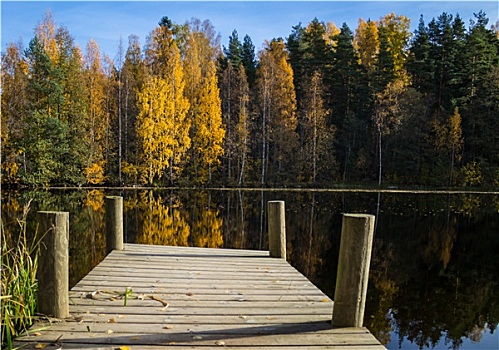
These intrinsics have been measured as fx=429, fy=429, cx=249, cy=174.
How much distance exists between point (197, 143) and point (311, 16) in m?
19.6

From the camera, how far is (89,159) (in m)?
25.6

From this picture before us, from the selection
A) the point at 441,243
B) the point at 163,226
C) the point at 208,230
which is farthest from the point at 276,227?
the point at 441,243

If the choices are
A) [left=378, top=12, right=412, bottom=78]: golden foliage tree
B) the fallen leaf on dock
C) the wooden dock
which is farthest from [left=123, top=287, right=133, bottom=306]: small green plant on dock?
Result: [left=378, top=12, right=412, bottom=78]: golden foliage tree

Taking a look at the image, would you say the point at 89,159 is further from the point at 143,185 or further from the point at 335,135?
the point at 335,135

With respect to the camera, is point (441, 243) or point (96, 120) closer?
point (441, 243)

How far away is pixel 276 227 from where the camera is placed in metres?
5.78

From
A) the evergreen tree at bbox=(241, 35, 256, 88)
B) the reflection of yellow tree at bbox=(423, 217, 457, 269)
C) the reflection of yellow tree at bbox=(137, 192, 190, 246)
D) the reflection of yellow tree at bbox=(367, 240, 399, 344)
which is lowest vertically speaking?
the reflection of yellow tree at bbox=(137, 192, 190, 246)

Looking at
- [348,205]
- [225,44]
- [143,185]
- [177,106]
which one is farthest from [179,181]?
[225,44]

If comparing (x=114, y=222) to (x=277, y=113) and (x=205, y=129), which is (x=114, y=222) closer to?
(x=205, y=129)

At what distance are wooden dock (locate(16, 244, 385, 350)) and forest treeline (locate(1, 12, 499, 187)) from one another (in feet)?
72.0

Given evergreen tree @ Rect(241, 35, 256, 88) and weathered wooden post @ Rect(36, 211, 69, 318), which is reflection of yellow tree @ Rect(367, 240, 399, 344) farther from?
evergreen tree @ Rect(241, 35, 256, 88)

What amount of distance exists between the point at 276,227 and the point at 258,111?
25141 mm

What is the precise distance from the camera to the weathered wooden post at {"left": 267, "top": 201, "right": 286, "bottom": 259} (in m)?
5.68

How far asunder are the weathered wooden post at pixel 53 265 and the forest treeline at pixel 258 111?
22.8 meters
